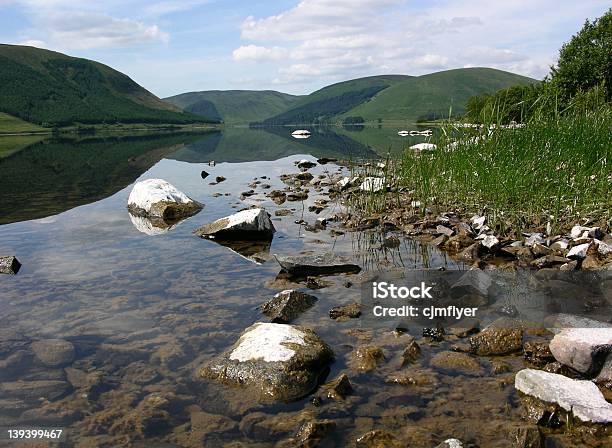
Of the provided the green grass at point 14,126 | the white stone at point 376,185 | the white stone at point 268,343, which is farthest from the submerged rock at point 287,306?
the green grass at point 14,126

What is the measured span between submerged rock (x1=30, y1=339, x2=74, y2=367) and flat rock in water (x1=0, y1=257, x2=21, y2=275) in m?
4.26

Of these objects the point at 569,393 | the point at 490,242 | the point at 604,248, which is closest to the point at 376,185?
the point at 490,242

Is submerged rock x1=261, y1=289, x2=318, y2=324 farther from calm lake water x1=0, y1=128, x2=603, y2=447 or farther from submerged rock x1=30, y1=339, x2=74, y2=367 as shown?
submerged rock x1=30, y1=339, x2=74, y2=367

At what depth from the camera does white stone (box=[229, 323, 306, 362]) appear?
5.97m

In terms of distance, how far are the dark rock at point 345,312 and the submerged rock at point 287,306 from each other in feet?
1.65

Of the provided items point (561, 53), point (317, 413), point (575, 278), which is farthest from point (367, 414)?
point (561, 53)

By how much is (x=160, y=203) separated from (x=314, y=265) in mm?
9106

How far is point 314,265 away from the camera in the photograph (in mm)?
10031

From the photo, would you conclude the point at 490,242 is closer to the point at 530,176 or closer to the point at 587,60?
the point at 530,176

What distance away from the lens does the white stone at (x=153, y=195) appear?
57.5 ft

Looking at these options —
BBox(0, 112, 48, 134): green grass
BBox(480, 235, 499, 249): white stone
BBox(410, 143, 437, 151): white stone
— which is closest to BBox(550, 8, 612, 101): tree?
BBox(410, 143, 437, 151): white stone

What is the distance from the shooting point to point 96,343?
23.1 ft

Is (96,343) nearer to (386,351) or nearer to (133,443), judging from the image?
(133,443)

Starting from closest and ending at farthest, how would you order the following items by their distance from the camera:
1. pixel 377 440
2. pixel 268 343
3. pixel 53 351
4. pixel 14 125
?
pixel 377 440, pixel 268 343, pixel 53 351, pixel 14 125
